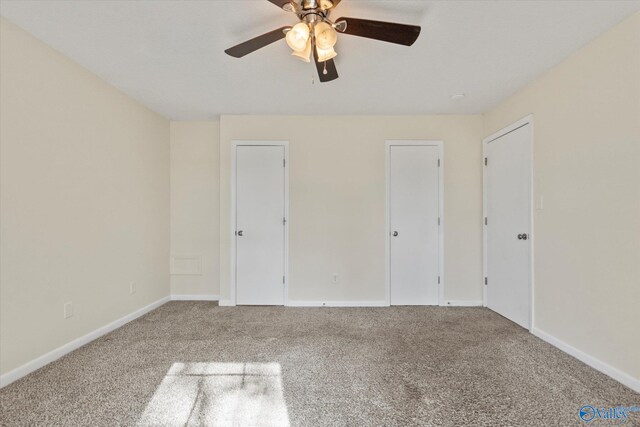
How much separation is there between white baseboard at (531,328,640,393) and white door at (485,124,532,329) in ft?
0.87

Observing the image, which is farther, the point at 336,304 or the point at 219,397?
the point at 336,304

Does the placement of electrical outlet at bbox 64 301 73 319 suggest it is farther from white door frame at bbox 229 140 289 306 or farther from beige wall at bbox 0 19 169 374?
white door frame at bbox 229 140 289 306

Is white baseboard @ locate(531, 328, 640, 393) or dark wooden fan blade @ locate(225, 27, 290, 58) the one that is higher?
dark wooden fan blade @ locate(225, 27, 290, 58)

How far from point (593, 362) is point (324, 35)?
2983mm

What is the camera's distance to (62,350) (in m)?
2.38

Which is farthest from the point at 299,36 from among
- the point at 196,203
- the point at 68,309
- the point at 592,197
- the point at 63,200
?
the point at 196,203

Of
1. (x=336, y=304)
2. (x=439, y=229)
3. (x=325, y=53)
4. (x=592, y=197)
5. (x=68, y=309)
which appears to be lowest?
(x=336, y=304)

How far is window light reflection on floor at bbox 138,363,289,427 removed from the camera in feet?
5.41

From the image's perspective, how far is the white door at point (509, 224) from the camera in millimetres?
2939

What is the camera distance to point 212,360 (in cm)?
230

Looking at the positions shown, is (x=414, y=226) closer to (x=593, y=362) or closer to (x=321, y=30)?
(x=593, y=362)

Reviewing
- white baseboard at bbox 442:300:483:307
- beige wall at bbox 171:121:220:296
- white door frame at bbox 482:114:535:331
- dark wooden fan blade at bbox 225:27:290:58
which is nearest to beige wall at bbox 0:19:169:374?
beige wall at bbox 171:121:220:296

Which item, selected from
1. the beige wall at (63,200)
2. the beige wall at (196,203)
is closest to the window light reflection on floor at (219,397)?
the beige wall at (63,200)

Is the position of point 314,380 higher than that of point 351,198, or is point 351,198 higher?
point 351,198
